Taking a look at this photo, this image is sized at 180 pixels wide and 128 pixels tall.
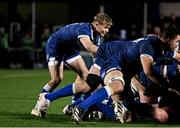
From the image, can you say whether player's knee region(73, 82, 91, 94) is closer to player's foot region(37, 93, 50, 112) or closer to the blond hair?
player's foot region(37, 93, 50, 112)

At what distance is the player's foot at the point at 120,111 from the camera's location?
34.3 feet

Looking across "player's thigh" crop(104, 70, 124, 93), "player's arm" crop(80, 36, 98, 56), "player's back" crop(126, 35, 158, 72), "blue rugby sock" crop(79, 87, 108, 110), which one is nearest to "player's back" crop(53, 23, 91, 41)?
"player's arm" crop(80, 36, 98, 56)

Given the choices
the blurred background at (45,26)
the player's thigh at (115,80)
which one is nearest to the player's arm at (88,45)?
the player's thigh at (115,80)

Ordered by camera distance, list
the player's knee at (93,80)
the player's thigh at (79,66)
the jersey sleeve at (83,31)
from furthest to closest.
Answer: the player's thigh at (79,66), the jersey sleeve at (83,31), the player's knee at (93,80)

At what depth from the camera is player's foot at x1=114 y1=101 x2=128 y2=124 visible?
1046 cm

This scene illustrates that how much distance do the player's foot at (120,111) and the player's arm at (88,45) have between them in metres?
1.36

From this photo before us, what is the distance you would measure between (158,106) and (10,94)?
7013 millimetres

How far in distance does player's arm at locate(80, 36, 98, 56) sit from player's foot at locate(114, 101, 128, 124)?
1359 mm

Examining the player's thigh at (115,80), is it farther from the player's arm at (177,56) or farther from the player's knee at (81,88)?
the player's arm at (177,56)

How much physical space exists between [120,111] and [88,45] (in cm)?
164

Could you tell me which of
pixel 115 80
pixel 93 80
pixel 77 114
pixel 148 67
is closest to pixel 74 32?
pixel 93 80

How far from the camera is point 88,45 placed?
11727mm

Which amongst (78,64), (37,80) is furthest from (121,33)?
(78,64)

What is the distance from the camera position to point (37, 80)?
2272cm
